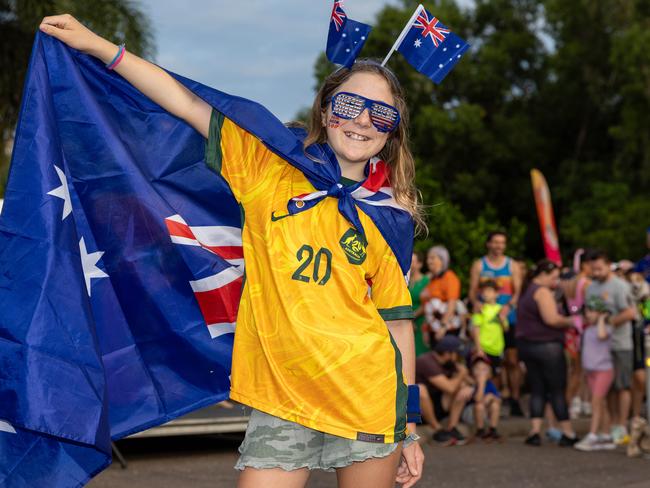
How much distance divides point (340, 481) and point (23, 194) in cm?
147

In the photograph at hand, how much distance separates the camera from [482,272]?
12484mm

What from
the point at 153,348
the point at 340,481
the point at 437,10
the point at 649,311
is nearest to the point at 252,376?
the point at 340,481

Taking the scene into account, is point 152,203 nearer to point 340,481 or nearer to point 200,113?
point 200,113

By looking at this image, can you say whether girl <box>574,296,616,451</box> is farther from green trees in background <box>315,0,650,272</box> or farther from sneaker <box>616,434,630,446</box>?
green trees in background <box>315,0,650,272</box>

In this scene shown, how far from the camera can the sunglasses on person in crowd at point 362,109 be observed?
3.85m

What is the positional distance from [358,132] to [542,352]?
299 inches

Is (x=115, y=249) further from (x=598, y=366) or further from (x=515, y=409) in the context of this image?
(x=515, y=409)

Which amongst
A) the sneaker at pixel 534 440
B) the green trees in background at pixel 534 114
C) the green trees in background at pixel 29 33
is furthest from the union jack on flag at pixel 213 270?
the green trees in background at pixel 534 114

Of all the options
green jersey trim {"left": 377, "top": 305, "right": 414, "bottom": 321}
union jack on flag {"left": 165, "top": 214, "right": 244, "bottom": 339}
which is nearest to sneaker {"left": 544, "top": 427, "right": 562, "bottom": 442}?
union jack on flag {"left": 165, "top": 214, "right": 244, "bottom": 339}

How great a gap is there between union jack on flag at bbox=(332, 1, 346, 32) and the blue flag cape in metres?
0.41

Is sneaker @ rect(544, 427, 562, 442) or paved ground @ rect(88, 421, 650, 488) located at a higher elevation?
sneaker @ rect(544, 427, 562, 442)

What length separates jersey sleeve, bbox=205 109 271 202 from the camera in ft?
12.7

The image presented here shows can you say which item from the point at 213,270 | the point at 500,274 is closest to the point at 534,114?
the point at 500,274

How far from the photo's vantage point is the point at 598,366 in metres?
11.0
